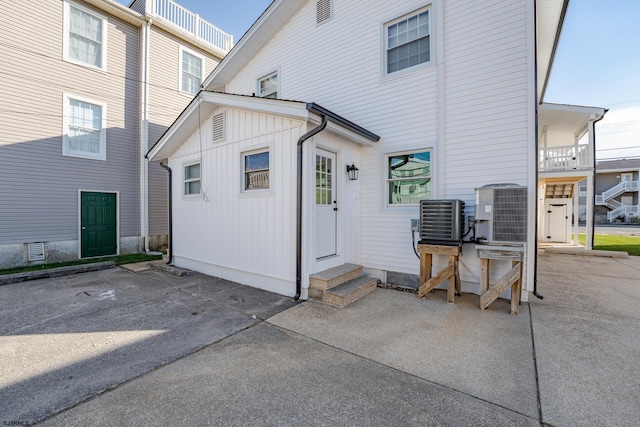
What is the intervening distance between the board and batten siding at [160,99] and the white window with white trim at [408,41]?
7916mm

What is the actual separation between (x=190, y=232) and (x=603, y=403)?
731cm

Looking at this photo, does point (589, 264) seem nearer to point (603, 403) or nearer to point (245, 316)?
point (603, 403)

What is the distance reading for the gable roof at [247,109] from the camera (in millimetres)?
4402

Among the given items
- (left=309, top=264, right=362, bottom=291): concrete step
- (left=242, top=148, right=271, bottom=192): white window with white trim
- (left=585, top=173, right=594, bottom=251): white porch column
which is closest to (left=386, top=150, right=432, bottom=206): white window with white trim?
(left=309, top=264, right=362, bottom=291): concrete step

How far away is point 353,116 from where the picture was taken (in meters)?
6.12

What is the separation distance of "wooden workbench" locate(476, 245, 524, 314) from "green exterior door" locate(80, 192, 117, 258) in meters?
10.0

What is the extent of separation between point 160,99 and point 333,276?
9197 millimetres

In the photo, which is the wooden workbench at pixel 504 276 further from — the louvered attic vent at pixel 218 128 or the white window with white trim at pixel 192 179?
the white window with white trim at pixel 192 179

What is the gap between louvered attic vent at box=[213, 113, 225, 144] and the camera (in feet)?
19.8

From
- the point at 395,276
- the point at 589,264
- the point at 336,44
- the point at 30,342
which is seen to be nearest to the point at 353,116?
the point at 336,44

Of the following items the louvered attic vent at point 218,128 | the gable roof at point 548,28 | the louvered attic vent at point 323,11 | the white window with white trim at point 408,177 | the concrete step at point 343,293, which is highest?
the louvered attic vent at point 323,11

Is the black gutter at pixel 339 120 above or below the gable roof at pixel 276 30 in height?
below

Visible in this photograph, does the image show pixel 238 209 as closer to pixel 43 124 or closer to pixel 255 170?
pixel 255 170

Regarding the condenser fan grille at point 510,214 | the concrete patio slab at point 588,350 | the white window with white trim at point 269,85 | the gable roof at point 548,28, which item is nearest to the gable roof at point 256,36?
the white window with white trim at point 269,85
